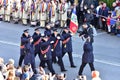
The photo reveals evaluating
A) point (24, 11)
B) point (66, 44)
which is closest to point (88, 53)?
point (66, 44)

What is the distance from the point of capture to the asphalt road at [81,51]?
18.7 metres

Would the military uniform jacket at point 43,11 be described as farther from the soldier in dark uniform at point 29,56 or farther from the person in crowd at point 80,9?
the soldier in dark uniform at point 29,56

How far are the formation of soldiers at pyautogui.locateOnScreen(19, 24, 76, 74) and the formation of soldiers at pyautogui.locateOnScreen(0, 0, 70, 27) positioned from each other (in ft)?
18.2

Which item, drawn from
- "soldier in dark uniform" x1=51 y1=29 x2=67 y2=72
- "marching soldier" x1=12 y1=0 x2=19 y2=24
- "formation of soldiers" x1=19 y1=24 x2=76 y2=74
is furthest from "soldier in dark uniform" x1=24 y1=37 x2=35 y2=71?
"marching soldier" x1=12 y1=0 x2=19 y2=24

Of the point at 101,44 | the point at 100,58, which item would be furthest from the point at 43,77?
the point at 101,44

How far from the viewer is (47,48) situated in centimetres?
1792

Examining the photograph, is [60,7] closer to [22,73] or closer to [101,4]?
[101,4]

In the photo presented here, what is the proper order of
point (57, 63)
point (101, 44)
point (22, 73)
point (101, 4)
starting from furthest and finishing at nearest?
point (101, 4)
point (101, 44)
point (57, 63)
point (22, 73)

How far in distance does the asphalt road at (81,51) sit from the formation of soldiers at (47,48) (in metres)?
0.57

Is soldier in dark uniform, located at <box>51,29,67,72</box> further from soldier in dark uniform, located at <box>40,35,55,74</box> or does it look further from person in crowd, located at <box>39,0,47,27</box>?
person in crowd, located at <box>39,0,47,27</box>

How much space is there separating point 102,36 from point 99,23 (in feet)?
3.70

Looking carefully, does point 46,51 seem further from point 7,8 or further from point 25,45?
point 7,8

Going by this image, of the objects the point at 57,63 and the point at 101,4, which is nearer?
the point at 57,63

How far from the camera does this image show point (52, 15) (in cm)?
2497
